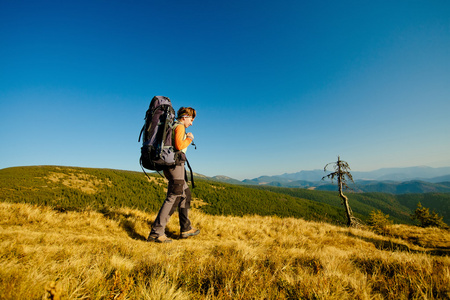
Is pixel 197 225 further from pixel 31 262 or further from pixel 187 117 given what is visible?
pixel 31 262

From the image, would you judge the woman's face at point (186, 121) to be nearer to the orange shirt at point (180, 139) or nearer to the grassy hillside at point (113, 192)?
the orange shirt at point (180, 139)

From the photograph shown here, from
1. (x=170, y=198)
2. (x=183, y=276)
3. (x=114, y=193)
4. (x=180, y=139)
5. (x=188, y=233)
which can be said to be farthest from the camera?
(x=114, y=193)

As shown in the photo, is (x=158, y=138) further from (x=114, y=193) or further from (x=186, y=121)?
(x=114, y=193)

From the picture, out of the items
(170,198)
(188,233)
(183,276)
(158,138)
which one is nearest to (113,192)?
(188,233)

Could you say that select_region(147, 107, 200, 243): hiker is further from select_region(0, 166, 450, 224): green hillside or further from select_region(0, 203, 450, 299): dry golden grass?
select_region(0, 166, 450, 224): green hillside

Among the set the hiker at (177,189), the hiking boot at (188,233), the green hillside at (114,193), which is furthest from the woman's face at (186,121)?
the green hillside at (114,193)

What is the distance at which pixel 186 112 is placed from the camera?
4539 mm

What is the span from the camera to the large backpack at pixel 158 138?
379 centimetres

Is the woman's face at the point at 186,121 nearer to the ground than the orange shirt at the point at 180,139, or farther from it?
farther from it

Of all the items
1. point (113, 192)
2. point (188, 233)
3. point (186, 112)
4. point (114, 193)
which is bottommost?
point (114, 193)

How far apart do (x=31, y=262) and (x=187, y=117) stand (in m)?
3.49

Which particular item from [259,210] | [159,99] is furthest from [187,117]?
[259,210]

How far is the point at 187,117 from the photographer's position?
4.52m

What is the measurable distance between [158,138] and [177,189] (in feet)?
4.21
